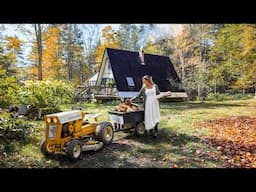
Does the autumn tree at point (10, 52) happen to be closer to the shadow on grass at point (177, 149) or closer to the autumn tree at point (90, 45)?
the autumn tree at point (90, 45)

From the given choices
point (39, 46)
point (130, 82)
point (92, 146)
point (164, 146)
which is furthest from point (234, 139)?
point (39, 46)

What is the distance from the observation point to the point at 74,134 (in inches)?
130

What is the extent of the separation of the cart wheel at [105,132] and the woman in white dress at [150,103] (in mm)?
428

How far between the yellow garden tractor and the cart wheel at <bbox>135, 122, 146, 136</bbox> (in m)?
0.30

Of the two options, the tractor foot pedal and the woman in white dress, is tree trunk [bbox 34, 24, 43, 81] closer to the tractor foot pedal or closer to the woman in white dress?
the tractor foot pedal

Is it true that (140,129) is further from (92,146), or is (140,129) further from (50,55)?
(50,55)

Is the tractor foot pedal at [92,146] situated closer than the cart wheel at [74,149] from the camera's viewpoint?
No

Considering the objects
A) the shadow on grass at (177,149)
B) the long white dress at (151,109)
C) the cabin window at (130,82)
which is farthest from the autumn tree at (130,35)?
the shadow on grass at (177,149)

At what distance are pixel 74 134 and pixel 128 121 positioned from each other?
Result: 0.64 meters

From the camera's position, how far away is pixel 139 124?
3.56 m

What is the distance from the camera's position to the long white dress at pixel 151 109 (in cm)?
354

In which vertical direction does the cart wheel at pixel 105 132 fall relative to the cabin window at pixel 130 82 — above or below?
below

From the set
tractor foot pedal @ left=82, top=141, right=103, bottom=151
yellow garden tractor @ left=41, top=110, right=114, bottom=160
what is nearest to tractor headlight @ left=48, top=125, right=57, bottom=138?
yellow garden tractor @ left=41, top=110, right=114, bottom=160
